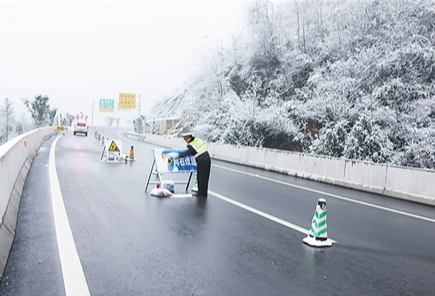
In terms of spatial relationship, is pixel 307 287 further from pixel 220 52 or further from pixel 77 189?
pixel 220 52

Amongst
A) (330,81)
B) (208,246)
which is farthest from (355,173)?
Answer: (330,81)

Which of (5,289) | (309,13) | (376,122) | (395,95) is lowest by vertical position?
(5,289)

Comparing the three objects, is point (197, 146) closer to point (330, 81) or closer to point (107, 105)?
point (330, 81)

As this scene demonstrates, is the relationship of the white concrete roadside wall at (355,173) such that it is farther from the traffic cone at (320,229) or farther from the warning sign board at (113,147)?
the warning sign board at (113,147)

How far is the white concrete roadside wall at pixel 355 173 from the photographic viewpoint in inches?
442

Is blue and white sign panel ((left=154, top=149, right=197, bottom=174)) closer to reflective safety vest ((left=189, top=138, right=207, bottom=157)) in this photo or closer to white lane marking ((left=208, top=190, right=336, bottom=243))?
reflective safety vest ((left=189, top=138, right=207, bottom=157))

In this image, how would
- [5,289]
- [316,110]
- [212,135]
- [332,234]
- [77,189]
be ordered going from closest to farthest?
[5,289]
[332,234]
[77,189]
[316,110]
[212,135]

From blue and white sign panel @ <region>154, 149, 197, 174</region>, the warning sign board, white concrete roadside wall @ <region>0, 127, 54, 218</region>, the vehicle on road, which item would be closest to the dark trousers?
blue and white sign panel @ <region>154, 149, 197, 174</region>

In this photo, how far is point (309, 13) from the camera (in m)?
38.0

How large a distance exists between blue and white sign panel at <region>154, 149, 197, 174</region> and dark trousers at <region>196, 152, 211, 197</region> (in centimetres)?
71

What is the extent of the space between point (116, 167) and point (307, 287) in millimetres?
12564

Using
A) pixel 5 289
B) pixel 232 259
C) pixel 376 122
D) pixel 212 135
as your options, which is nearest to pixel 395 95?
pixel 376 122

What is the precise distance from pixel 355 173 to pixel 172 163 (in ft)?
22.1

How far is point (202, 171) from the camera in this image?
31.8 feet
